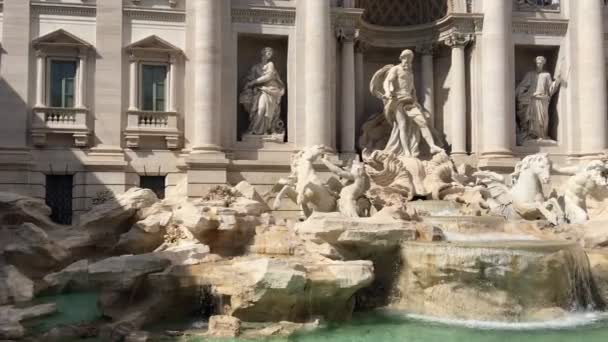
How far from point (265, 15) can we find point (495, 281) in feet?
36.7

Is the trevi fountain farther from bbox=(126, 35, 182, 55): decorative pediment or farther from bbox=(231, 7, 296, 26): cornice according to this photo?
bbox=(231, 7, 296, 26): cornice

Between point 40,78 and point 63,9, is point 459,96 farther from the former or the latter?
point 40,78

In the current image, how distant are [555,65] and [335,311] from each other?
14.1 m

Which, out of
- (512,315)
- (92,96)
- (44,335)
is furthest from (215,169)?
(512,315)

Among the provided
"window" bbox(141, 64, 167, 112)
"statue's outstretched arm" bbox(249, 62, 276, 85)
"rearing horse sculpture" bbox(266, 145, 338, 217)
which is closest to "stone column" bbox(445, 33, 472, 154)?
"statue's outstretched arm" bbox(249, 62, 276, 85)

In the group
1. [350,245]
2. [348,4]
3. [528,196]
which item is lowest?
[350,245]

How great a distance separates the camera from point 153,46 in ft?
56.2

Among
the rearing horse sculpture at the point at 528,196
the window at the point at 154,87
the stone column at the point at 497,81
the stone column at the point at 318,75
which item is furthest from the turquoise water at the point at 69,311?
the stone column at the point at 497,81

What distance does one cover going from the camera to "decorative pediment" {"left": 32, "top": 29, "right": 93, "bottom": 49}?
1661cm

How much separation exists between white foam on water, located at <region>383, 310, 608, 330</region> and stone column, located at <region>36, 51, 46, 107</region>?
39.9 feet

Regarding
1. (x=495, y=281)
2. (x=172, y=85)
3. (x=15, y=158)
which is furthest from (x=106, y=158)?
(x=495, y=281)

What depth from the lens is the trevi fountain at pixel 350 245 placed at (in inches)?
367

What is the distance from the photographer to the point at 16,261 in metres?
12.4

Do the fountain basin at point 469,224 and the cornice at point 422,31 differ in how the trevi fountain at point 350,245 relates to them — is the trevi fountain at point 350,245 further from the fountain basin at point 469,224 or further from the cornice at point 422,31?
the cornice at point 422,31
